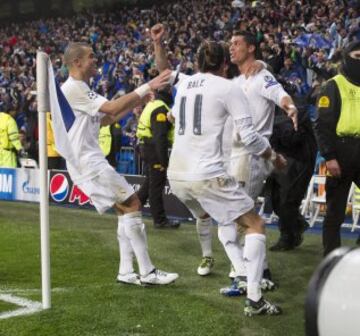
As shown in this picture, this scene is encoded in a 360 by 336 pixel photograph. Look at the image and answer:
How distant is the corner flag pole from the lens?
186 inches

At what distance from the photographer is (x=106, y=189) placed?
18.6ft

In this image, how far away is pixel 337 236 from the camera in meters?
5.87

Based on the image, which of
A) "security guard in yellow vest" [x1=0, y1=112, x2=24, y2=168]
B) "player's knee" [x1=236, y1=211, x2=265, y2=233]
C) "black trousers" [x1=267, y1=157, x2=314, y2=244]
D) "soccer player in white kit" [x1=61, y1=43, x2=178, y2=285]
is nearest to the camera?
"player's knee" [x1=236, y1=211, x2=265, y2=233]

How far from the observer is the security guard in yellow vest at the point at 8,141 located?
43.0ft

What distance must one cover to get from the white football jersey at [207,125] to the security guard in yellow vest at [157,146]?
14.1ft

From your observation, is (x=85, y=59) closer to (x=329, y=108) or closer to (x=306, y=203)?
(x=329, y=108)

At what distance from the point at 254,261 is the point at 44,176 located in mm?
1674

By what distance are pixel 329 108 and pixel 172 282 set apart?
2.09m

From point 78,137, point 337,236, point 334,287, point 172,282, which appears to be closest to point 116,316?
point 172,282

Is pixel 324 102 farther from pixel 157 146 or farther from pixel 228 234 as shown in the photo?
pixel 157 146

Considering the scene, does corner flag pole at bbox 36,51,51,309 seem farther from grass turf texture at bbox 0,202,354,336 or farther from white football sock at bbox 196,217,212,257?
white football sock at bbox 196,217,212,257

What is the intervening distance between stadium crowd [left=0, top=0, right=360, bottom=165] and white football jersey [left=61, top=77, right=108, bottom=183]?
280 centimetres

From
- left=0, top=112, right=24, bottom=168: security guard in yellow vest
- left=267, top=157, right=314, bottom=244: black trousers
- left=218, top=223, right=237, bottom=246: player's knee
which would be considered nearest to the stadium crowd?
left=267, top=157, right=314, bottom=244: black trousers

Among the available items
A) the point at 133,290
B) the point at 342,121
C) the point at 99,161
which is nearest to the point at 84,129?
the point at 99,161
